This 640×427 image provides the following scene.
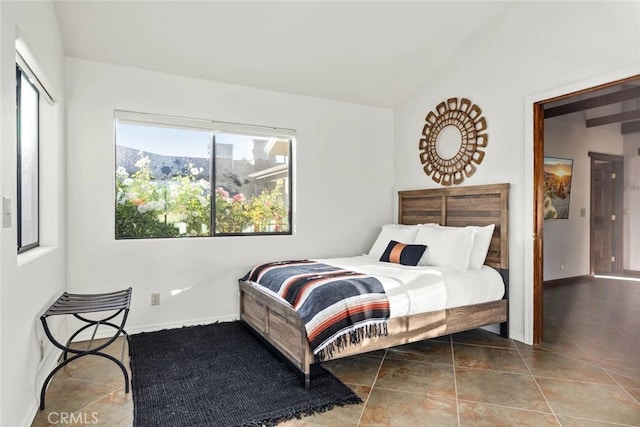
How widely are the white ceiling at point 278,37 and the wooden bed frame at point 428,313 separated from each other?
58.9 inches

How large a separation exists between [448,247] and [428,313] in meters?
0.80

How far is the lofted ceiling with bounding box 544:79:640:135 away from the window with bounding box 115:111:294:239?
302 centimetres

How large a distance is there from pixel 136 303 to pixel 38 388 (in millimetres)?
1323

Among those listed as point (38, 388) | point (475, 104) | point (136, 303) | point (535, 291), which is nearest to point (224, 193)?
point (136, 303)

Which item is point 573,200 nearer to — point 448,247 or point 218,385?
point 448,247

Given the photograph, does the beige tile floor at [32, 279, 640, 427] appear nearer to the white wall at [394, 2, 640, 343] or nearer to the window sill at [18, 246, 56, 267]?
the white wall at [394, 2, 640, 343]

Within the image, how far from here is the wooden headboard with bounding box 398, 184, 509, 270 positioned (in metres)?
3.56

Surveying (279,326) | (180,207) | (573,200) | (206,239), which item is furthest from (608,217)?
(180,207)

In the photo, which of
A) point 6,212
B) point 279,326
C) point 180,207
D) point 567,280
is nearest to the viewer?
point 6,212

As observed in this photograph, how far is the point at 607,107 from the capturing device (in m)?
5.70

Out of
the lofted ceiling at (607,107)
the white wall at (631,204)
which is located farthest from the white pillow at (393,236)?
the white wall at (631,204)

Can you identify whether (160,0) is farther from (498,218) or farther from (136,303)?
(498,218)

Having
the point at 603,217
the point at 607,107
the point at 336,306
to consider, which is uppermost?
the point at 607,107

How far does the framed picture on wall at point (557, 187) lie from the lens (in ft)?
18.2
